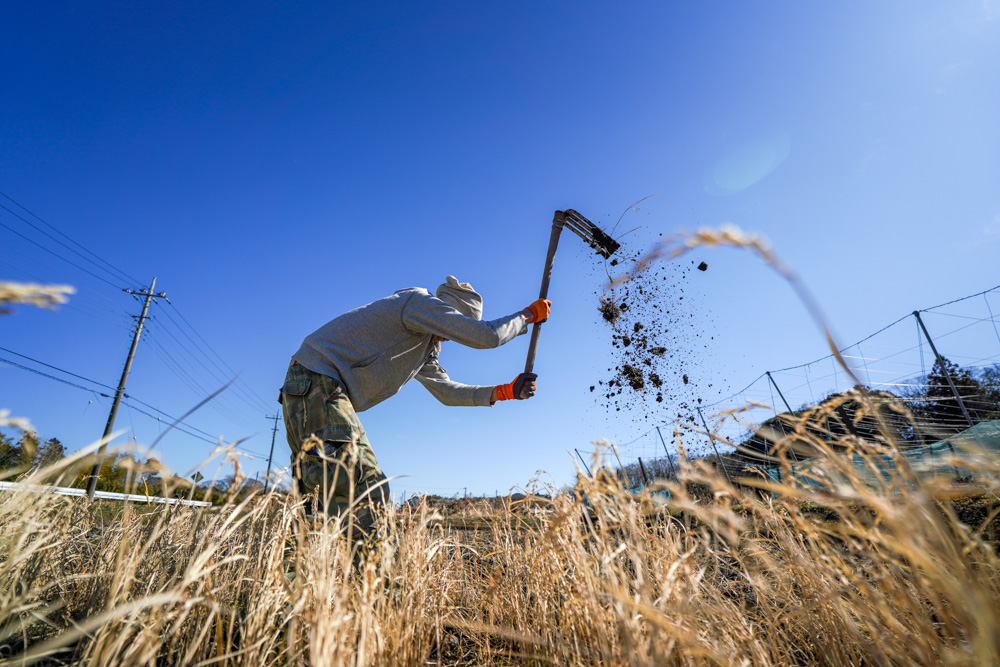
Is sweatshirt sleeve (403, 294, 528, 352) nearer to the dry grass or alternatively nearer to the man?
the man

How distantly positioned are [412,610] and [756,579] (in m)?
1.00

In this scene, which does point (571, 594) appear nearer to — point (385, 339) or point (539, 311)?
point (385, 339)

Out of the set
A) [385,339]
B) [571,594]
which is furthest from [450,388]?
[571,594]

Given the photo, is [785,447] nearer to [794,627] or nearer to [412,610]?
[794,627]

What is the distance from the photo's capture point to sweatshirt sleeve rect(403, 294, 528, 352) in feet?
11.0

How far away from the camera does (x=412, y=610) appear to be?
1.52 meters

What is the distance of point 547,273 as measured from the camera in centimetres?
479

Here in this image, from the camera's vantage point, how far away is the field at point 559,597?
2.71ft

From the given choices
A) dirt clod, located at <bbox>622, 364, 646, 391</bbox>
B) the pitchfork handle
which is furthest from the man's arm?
dirt clod, located at <bbox>622, 364, 646, 391</bbox>

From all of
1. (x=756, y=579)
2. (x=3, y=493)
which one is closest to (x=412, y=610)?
(x=756, y=579)

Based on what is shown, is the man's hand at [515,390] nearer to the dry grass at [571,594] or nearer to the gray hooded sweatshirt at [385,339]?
the gray hooded sweatshirt at [385,339]

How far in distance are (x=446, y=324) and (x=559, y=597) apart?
1.99m

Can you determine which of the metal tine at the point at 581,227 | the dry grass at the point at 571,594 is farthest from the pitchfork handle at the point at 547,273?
the dry grass at the point at 571,594

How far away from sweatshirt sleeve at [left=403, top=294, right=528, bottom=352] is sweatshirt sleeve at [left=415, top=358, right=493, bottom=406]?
2.53 ft
